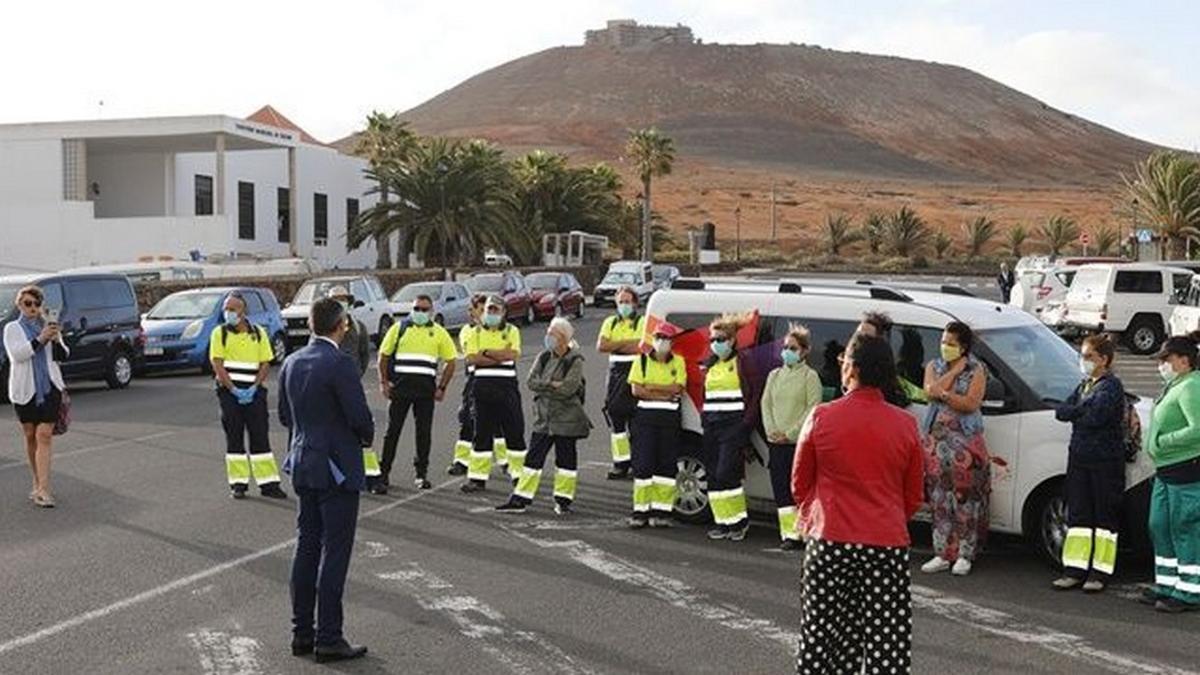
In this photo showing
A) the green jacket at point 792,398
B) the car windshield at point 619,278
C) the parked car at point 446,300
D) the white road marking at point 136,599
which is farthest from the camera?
the car windshield at point 619,278

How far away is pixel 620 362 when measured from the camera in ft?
42.5

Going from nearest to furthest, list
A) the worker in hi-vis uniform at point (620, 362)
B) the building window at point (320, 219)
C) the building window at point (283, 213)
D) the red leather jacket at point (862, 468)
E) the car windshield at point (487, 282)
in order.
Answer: the red leather jacket at point (862, 468) < the worker in hi-vis uniform at point (620, 362) < the car windshield at point (487, 282) < the building window at point (283, 213) < the building window at point (320, 219)

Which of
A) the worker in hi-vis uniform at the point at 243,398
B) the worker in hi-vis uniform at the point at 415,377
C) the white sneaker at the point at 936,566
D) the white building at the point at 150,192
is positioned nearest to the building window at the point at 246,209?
the white building at the point at 150,192

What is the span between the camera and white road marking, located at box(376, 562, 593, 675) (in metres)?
7.07

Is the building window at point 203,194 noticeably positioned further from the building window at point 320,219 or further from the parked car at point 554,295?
the parked car at point 554,295

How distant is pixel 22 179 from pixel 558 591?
4629cm

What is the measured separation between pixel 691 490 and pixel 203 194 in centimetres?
4923

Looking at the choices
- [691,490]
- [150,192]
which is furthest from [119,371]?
[150,192]

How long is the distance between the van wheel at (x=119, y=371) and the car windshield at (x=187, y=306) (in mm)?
2553

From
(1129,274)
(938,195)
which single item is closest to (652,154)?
(1129,274)

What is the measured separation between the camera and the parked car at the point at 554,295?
1624 inches

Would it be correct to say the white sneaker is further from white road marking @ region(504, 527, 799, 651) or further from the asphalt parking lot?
white road marking @ region(504, 527, 799, 651)

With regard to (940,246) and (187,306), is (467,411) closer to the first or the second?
(187,306)

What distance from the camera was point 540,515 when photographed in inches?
442
